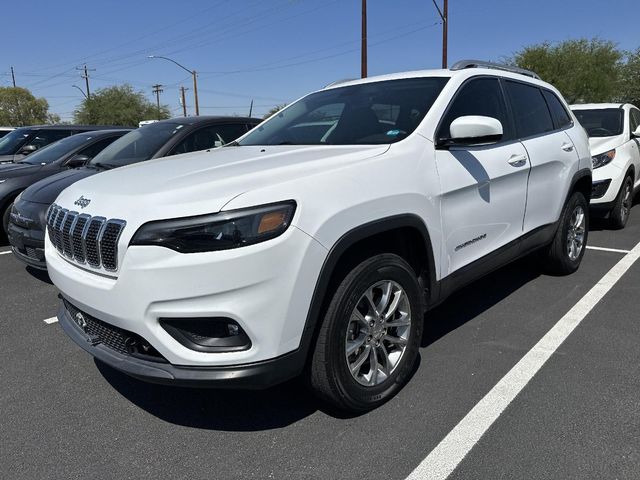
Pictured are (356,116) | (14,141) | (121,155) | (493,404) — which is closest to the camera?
(493,404)

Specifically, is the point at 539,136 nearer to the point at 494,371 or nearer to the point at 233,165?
the point at 494,371

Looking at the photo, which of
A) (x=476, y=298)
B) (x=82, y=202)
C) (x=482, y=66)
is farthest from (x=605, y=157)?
(x=82, y=202)

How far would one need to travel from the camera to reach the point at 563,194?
4.39 metres

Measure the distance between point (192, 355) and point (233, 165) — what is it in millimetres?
1025

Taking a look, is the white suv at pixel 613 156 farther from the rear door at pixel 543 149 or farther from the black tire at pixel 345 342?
the black tire at pixel 345 342

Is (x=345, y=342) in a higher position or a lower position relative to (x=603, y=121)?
lower

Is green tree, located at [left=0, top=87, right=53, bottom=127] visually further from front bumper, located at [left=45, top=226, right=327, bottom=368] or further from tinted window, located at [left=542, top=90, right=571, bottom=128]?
front bumper, located at [left=45, top=226, right=327, bottom=368]

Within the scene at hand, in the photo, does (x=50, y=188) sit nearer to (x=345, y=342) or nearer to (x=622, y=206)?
(x=345, y=342)

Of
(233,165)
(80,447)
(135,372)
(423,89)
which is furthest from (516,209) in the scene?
(80,447)

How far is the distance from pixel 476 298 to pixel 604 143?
411cm

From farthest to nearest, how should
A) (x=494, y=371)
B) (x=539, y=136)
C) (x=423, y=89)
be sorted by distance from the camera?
(x=539, y=136), (x=423, y=89), (x=494, y=371)

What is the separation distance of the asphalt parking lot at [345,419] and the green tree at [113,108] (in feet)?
166

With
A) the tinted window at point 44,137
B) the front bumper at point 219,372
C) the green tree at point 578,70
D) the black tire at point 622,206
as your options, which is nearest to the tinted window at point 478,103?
the front bumper at point 219,372

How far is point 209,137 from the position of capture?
613 cm
